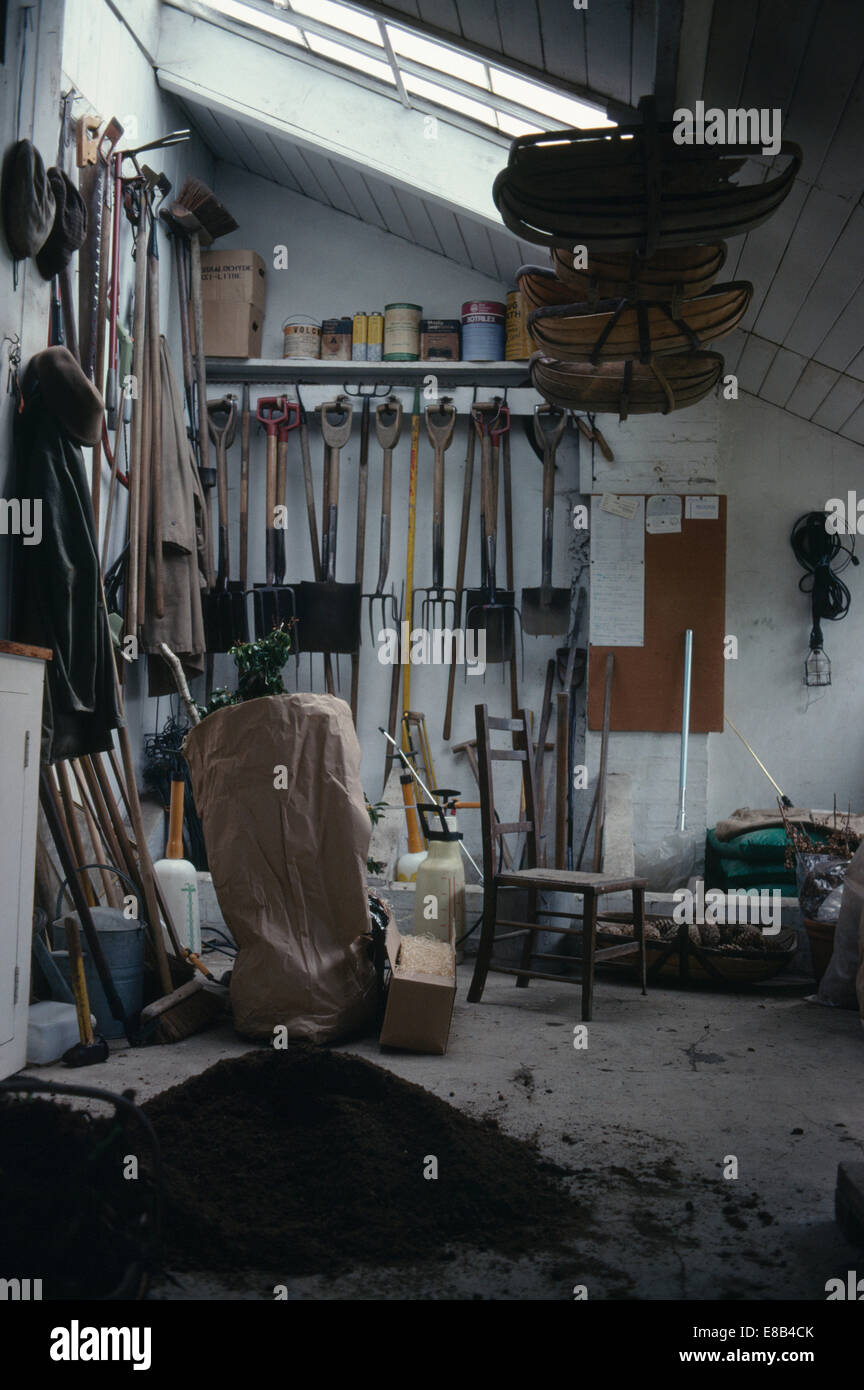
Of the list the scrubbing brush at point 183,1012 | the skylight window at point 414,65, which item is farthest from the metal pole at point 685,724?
the scrubbing brush at point 183,1012

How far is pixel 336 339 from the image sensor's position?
5.73 m

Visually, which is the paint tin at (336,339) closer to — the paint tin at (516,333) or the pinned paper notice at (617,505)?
the paint tin at (516,333)

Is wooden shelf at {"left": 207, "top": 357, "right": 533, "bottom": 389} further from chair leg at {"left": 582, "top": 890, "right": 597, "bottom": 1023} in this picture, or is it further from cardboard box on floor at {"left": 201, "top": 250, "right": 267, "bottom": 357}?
chair leg at {"left": 582, "top": 890, "right": 597, "bottom": 1023}

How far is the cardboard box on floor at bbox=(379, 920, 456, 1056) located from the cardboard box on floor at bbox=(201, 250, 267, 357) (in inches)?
147

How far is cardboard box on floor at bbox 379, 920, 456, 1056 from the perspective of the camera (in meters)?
2.97

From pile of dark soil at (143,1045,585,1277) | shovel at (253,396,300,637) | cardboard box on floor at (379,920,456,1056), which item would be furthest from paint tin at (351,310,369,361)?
pile of dark soil at (143,1045,585,1277)

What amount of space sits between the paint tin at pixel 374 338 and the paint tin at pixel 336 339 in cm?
10

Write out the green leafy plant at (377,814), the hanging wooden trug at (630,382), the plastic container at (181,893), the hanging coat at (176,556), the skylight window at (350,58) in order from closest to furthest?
the hanging wooden trug at (630,382)
the plastic container at (181,893)
the green leafy plant at (377,814)
the hanging coat at (176,556)
the skylight window at (350,58)

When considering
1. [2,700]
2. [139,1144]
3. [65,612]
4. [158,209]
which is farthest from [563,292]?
[158,209]

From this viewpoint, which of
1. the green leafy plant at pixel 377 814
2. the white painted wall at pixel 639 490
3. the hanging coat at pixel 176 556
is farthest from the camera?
the white painted wall at pixel 639 490

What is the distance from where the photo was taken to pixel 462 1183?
1.98 m

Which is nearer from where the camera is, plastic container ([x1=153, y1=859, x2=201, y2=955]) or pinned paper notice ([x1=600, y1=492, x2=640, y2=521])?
plastic container ([x1=153, y1=859, x2=201, y2=955])

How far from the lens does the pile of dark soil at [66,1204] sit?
1.39 metres

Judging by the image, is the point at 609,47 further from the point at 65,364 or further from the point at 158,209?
the point at 158,209
